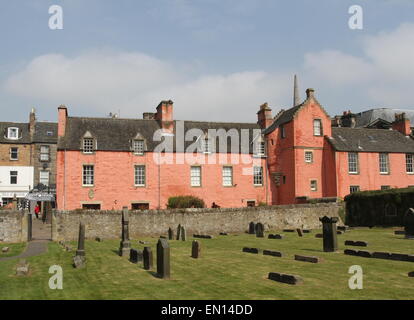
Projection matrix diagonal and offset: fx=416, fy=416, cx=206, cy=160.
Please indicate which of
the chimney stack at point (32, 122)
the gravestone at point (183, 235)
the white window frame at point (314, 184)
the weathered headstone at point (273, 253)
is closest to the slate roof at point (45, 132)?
the chimney stack at point (32, 122)

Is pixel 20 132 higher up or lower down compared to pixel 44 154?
higher up

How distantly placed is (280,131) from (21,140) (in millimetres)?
36672

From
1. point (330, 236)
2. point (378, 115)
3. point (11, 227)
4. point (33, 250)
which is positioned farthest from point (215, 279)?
point (378, 115)

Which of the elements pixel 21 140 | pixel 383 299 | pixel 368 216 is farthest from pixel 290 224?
pixel 21 140

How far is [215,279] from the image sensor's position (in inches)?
521

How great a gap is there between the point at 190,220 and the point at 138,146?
40.0 feet

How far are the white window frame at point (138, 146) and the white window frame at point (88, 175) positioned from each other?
4512mm

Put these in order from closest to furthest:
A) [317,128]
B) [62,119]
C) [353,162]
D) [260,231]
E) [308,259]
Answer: [308,259]
[260,231]
[62,119]
[353,162]
[317,128]

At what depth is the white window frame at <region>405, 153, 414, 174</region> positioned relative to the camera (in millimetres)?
47963

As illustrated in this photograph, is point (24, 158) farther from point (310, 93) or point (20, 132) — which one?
point (310, 93)

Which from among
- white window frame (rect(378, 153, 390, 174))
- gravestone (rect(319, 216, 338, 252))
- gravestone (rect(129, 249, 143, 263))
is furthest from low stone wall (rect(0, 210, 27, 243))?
white window frame (rect(378, 153, 390, 174))

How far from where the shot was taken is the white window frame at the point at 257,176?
45.7 meters
